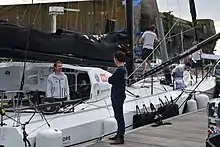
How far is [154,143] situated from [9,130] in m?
2.30

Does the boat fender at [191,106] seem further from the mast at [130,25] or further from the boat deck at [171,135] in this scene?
the mast at [130,25]

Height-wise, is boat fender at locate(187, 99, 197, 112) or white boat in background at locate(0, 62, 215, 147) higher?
white boat in background at locate(0, 62, 215, 147)

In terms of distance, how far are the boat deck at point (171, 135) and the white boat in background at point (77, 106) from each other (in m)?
0.31

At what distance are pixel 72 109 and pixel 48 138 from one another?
128 centimetres

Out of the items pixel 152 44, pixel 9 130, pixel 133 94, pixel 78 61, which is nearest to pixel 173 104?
pixel 133 94

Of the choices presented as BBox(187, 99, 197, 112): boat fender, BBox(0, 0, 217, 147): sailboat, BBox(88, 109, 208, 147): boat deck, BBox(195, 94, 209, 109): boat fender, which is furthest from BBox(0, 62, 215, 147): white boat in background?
BBox(195, 94, 209, 109): boat fender

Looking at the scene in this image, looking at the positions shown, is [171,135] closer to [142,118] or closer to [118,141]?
[142,118]

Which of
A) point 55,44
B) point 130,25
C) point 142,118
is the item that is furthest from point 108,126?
point 130,25

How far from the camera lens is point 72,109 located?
6688 millimetres

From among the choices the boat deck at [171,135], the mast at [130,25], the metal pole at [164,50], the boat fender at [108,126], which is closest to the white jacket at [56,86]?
the boat fender at [108,126]

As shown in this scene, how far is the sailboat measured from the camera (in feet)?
18.4

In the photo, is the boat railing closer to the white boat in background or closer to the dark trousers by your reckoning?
the white boat in background

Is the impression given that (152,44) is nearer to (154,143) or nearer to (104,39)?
(104,39)

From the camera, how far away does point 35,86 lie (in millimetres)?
7637
